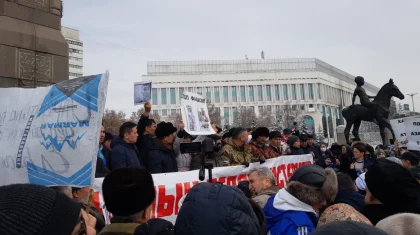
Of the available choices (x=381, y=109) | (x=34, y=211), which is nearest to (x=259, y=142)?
(x=34, y=211)

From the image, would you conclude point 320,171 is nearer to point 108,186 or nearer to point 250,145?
point 108,186

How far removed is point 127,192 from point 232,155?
356cm

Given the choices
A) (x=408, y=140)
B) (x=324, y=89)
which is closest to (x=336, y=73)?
(x=324, y=89)

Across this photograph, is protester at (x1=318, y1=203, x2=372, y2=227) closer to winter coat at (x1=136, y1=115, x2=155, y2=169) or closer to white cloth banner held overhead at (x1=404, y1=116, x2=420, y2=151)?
winter coat at (x1=136, y1=115, x2=155, y2=169)

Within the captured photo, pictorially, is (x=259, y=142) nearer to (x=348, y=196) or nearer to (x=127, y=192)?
(x=348, y=196)

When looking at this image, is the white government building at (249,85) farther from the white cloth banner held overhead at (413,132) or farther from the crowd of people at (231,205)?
the crowd of people at (231,205)

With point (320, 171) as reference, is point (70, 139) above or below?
above

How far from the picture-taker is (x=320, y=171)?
2.65 metres

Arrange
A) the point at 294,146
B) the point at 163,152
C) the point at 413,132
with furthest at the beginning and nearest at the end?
the point at 294,146 → the point at 413,132 → the point at 163,152

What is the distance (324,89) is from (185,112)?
283 ft

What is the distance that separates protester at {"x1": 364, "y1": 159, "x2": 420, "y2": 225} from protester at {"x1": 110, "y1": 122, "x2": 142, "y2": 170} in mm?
2811

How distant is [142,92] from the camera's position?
618cm

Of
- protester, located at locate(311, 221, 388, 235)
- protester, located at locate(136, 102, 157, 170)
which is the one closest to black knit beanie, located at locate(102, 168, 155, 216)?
protester, located at locate(311, 221, 388, 235)

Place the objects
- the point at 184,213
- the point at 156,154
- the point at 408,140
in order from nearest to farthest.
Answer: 1. the point at 184,213
2. the point at 156,154
3. the point at 408,140
